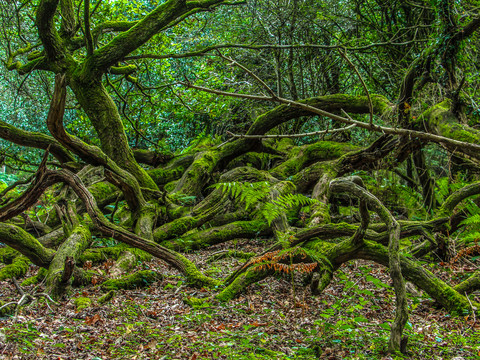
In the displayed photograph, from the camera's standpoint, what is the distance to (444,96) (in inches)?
246

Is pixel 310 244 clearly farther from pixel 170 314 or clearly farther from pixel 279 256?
pixel 170 314

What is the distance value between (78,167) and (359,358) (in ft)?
19.5

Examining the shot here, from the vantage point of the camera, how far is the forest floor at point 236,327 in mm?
2725

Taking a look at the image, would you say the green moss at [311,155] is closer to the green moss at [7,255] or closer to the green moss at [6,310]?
the green moss at [7,255]

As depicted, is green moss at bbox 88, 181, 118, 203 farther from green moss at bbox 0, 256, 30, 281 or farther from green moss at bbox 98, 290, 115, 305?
green moss at bbox 98, 290, 115, 305

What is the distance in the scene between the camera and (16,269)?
Answer: 4867 mm

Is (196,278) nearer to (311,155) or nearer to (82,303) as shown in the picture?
(82,303)

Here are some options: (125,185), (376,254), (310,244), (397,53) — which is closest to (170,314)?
(310,244)

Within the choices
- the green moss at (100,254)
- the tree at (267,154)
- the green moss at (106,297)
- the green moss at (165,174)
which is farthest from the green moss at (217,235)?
the green moss at (165,174)

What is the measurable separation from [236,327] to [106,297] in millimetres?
1533

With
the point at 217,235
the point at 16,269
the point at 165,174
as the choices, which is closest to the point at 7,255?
the point at 16,269

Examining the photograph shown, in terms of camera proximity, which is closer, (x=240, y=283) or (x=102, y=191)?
(x=240, y=283)

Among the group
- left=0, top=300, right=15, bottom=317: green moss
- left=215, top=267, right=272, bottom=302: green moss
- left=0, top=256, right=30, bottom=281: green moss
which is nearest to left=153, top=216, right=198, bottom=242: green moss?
left=0, top=256, right=30, bottom=281: green moss

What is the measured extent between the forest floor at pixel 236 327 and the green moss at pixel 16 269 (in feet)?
0.58
